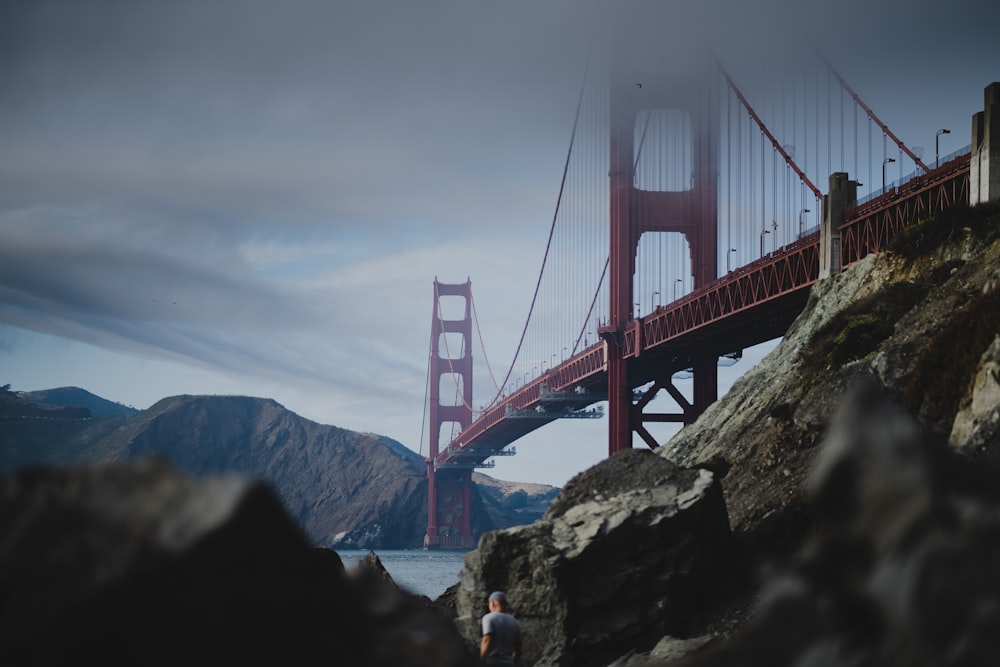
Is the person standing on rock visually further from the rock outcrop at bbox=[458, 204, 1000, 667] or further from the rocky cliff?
the rocky cliff

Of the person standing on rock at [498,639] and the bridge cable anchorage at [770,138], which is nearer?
the person standing on rock at [498,639]

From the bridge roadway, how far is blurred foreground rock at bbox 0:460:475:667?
22.9m

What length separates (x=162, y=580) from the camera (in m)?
2.90

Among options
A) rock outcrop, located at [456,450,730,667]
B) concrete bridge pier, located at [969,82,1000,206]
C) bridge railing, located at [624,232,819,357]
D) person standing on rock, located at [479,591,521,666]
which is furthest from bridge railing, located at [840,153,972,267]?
person standing on rock, located at [479,591,521,666]

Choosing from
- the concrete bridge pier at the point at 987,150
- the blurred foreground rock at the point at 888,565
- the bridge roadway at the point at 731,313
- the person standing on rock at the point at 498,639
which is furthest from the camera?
the bridge roadway at the point at 731,313

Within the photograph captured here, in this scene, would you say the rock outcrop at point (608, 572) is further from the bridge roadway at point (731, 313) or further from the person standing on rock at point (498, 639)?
the bridge roadway at point (731, 313)

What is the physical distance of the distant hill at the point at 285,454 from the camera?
131 metres

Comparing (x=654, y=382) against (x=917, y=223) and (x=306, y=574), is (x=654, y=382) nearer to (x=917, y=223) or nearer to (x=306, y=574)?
(x=917, y=223)

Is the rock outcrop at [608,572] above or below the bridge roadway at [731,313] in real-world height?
below

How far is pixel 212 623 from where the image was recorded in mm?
2936

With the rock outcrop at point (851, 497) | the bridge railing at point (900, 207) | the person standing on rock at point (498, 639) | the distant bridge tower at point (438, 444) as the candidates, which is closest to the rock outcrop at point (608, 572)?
the rock outcrop at point (851, 497)

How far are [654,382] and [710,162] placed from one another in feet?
30.4

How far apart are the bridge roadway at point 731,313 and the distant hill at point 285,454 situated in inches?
2599

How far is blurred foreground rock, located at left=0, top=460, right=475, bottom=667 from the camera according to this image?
2838 millimetres
